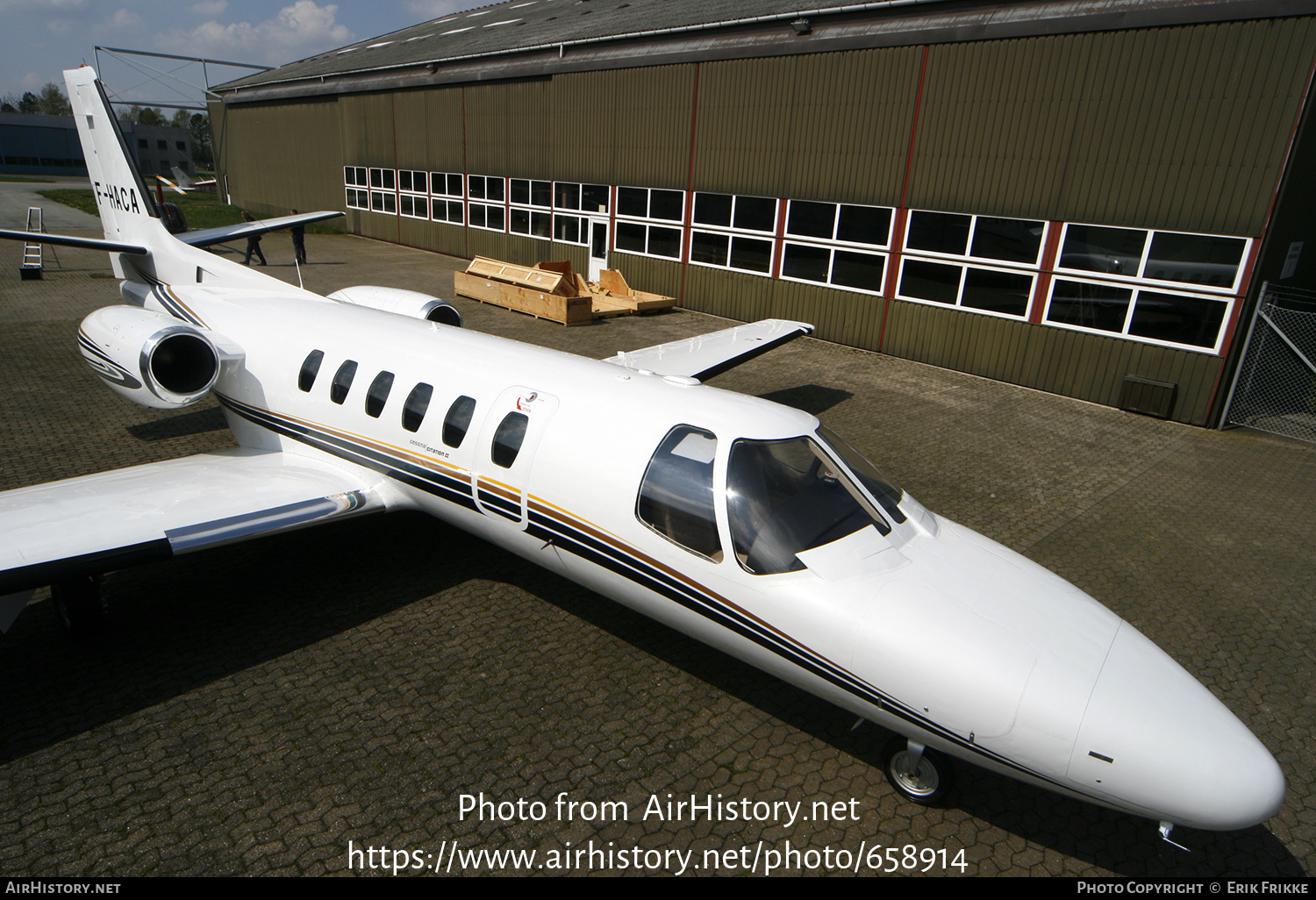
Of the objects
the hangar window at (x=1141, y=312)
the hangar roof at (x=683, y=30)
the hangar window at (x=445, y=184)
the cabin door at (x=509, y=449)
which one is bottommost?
the cabin door at (x=509, y=449)

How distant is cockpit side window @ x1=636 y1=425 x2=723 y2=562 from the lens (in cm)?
548

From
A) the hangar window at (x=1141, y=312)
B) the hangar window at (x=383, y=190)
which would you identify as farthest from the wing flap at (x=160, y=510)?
the hangar window at (x=383, y=190)

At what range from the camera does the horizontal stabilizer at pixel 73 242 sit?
1071cm

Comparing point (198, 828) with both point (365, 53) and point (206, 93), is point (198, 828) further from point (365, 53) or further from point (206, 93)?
point (206, 93)

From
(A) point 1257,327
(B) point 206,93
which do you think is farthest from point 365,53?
(A) point 1257,327

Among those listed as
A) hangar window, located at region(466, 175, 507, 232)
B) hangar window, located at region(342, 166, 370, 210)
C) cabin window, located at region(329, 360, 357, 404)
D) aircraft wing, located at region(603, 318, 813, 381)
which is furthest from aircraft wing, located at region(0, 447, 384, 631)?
hangar window, located at region(342, 166, 370, 210)

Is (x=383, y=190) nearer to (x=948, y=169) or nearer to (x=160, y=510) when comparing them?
(x=948, y=169)

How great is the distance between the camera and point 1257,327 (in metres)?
13.6

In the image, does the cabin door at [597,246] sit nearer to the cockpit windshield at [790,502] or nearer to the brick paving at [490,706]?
the brick paving at [490,706]

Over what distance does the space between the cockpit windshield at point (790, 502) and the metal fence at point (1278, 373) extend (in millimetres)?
12675

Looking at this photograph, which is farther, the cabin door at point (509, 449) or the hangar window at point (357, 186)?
the hangar window at point (357, 186)

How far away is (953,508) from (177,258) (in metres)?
13.6

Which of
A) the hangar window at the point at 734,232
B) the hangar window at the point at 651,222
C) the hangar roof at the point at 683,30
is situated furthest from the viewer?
the hangar window at the point at 651,222

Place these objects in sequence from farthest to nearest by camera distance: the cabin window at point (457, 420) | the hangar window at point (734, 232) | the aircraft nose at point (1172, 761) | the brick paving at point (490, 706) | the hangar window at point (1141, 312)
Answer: the hangar window at point (734, 232) < the hangar window at point (1141, 312) < the cabin window at point (457, 420) < the brick paving at point (490, 706) < the aircraft nose at point (1172, 761)
